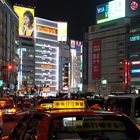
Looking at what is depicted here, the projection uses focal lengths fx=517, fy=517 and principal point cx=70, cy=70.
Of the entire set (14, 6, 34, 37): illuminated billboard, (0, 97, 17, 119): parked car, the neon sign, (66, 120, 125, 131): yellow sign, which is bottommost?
(0, 97, 17, 119): parked car

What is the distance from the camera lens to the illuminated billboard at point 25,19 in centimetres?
18838

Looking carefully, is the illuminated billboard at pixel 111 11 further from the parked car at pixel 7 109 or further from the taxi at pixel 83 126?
the taxi at pixel 83 126

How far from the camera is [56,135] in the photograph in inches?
257

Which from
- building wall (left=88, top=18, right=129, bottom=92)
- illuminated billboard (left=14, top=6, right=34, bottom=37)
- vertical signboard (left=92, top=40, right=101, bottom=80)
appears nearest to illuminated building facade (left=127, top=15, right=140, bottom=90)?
building wall (left=88, top=18, right=129, bottom=92)

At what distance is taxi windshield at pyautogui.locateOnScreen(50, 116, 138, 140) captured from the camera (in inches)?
260

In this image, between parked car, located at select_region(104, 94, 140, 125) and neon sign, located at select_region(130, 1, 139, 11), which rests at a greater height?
neon sign, located at select_region(130, 1, 139, 11)

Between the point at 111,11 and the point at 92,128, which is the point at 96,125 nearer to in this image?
the point at 92,128

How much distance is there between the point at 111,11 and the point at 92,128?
18461 centimetres

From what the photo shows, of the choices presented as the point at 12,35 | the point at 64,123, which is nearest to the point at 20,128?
the point at 64,123

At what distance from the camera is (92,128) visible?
6.71 meters

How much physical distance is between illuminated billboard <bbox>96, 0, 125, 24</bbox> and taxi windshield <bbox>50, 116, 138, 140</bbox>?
577 ft

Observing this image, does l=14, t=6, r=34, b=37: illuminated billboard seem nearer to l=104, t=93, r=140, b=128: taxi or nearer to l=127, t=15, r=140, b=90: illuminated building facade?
l=127, t=15, r=140, b=90: illuminated building facade

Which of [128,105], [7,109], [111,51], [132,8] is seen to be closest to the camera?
[128,105]

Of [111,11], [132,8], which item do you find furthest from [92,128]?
[111,11]
